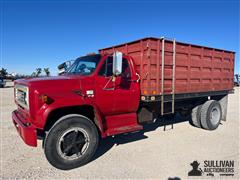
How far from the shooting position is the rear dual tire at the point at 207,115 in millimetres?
Answer: 6379

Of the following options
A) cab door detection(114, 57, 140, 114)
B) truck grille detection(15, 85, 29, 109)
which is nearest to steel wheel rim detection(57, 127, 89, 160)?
truck grille detection(15, 85, 29, 109)

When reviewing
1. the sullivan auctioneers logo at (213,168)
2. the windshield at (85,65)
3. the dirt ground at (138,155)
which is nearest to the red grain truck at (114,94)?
the windshield at (85,65)

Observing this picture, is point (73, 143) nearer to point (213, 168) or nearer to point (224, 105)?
point (213, 168)

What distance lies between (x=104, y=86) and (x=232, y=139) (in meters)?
4.15

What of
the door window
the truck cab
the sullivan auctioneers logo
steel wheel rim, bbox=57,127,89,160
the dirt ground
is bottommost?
the sullivan auctioneers logo

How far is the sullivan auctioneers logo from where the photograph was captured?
360 cm

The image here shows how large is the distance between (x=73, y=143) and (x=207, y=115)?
15.7 ft

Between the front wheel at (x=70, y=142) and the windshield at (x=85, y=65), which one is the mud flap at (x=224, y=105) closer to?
the windshield at (x=85, y=65)

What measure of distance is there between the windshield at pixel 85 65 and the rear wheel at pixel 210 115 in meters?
4.28

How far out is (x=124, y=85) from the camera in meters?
4.61

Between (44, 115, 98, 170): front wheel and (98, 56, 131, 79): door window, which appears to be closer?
(44, 115, 98, 170): front wheel

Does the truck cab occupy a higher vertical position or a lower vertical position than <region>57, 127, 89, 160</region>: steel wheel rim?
higher

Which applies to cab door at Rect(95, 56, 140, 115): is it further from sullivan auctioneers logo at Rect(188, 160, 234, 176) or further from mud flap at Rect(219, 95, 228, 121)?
mud flap at Rect(219, 95, 228, 121)

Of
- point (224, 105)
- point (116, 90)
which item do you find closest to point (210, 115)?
point (224, 105)
